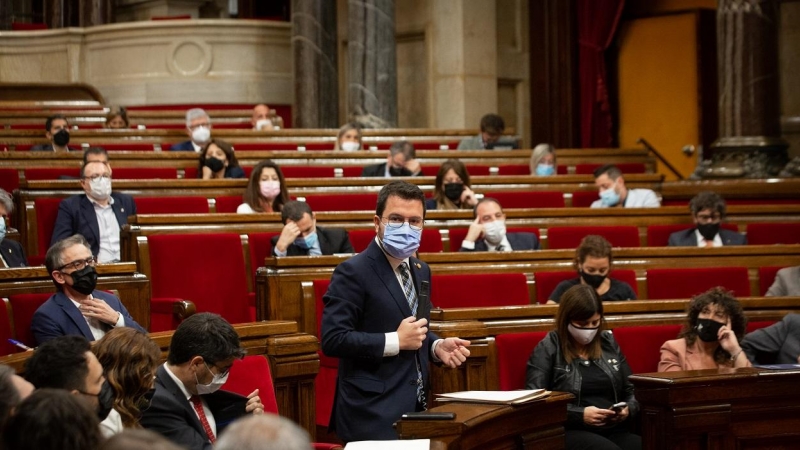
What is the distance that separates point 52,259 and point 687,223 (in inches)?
151

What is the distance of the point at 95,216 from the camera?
5.59 meters

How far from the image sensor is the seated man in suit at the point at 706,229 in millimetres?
6051

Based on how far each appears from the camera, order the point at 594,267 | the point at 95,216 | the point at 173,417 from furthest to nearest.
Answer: the point at 95,216 < the point at 594,267 < the point at 173,417

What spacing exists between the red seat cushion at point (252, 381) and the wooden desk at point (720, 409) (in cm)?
116

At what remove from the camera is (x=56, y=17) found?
1389 centimetres

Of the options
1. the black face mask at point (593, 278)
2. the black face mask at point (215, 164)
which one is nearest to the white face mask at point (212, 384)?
the black face mask at point (593, 278)

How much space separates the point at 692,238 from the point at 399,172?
6.40 ft

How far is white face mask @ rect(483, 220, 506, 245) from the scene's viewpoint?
18.7 feet

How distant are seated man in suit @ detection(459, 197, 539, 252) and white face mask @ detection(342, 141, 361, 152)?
2670 millimetres

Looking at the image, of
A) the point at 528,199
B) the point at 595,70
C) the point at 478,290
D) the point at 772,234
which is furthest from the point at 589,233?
the point at 595,70

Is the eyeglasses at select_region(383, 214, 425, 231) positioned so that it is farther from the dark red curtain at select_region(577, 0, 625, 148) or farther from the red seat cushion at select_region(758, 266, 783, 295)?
the dark red curtain at select_region(577, 0, 625, 148)

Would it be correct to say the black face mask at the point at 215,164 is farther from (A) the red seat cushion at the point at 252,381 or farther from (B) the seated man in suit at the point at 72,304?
(A) the red seat cushion at the point at 252,381

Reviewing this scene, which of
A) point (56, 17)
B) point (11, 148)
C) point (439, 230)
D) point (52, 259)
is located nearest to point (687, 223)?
point (439, 230)

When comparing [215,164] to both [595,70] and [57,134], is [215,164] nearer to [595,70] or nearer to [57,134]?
[57,134]
